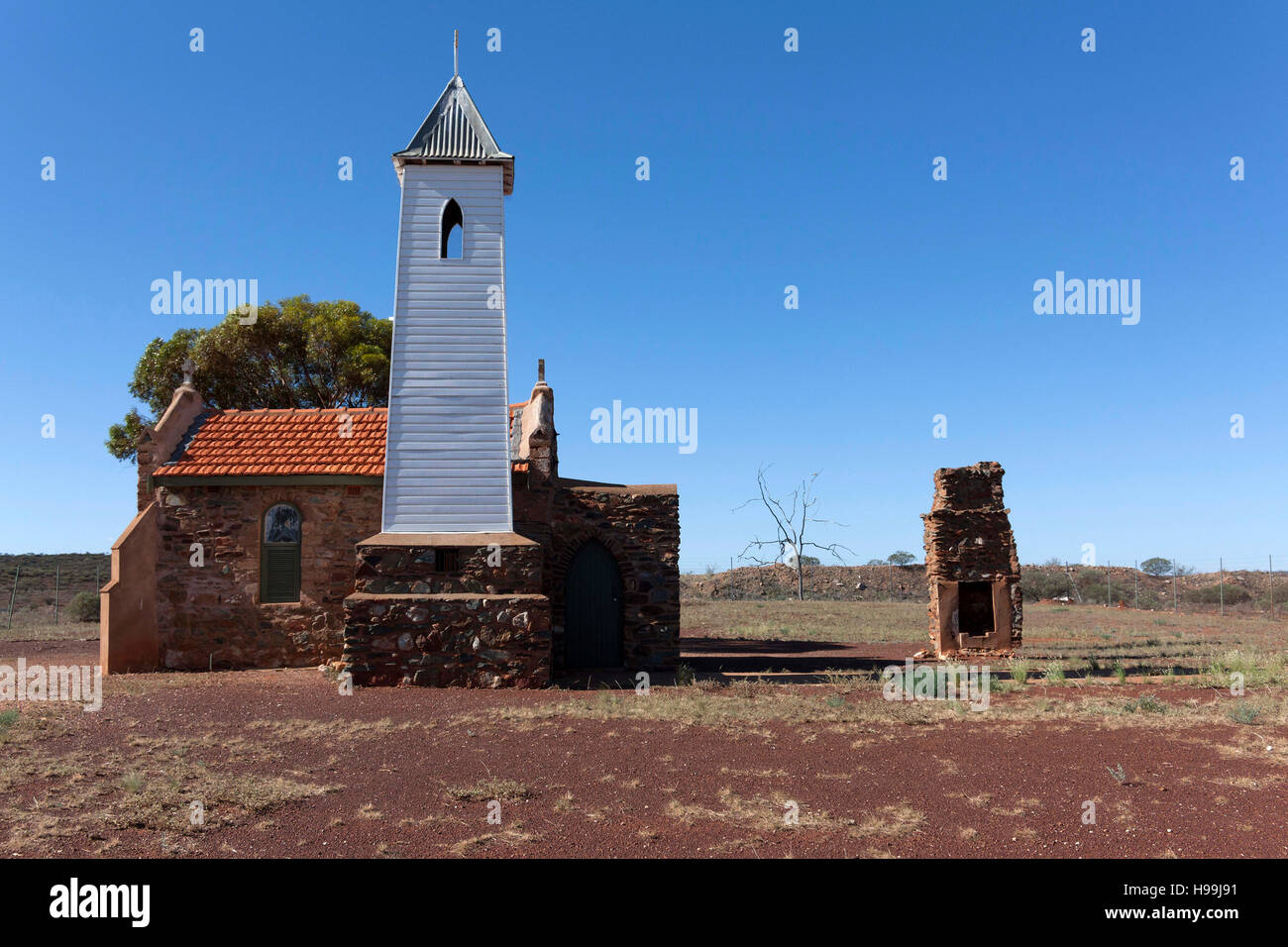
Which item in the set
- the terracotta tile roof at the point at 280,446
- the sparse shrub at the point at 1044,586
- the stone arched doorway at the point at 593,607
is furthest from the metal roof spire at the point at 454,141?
the sparse shrub at the point at 1044,586

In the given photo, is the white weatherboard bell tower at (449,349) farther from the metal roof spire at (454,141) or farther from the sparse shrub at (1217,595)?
the sparse shrub at (1217,595)

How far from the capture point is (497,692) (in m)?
12.7

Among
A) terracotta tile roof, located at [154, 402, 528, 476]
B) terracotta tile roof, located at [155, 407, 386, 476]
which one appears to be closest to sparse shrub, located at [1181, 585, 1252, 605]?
terracotta tile roof, located at [154, 402, 528, 476]

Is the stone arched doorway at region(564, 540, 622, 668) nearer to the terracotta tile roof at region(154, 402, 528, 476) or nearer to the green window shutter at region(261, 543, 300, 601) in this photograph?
the terracotta tile roof at region(154, 402, 528, 476)

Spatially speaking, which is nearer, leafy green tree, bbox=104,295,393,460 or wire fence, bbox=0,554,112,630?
leafy green tree, bbox=104,295,393,460

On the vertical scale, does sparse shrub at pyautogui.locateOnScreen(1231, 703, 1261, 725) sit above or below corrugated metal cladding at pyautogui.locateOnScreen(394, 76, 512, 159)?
below

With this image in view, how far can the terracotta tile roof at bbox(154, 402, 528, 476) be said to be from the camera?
16.0 metres

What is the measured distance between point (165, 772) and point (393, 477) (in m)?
6.88

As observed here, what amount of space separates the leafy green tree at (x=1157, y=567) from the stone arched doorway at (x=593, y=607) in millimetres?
62831

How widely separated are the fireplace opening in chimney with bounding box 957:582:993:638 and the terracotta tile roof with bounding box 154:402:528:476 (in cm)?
1224

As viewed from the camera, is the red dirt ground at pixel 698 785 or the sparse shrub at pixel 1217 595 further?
the sparse shrub at pixel 1217 595

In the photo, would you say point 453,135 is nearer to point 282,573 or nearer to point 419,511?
point 419,511

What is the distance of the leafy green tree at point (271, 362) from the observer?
2759cm
